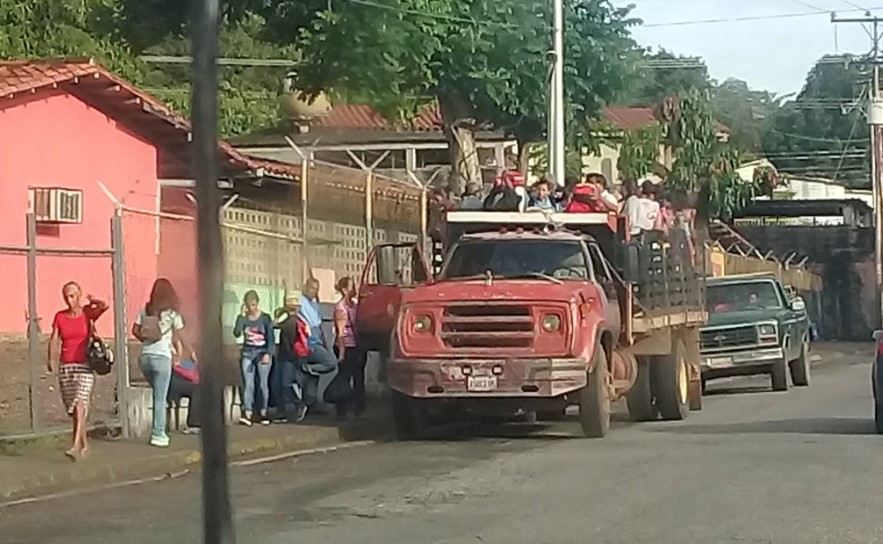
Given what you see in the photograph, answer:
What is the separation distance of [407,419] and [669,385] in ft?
11.8

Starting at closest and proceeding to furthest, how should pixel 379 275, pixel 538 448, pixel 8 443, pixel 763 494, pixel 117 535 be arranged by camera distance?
pixel 117 535
pixel 763 494
pixel 8 443
pixel 538 448
pixel 379 275

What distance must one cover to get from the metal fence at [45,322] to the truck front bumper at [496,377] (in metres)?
2.89

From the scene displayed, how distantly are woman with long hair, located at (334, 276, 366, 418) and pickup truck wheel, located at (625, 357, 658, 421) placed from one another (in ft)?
10.1

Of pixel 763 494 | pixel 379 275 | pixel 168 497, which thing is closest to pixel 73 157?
pixel 379 275

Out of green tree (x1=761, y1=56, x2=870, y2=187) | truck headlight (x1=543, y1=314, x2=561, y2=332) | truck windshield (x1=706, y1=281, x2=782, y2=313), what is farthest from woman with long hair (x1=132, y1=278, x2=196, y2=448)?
green tree (x1=761, y1=56, x2=870, y2=187)

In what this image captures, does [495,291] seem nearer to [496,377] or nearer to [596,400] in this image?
[496,377]

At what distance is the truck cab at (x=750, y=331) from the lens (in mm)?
25625

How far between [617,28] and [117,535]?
838 inches

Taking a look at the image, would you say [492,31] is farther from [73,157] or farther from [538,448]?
[538,448]

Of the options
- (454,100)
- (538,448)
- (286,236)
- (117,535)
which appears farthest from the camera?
Result: (454,100)

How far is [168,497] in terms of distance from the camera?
12.5 meters

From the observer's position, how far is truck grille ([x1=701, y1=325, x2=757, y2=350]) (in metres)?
25.6

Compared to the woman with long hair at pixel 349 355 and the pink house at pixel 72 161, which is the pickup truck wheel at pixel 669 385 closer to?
the woman with long hair at pixel 349 355

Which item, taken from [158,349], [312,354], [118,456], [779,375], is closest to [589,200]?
[312,354]
